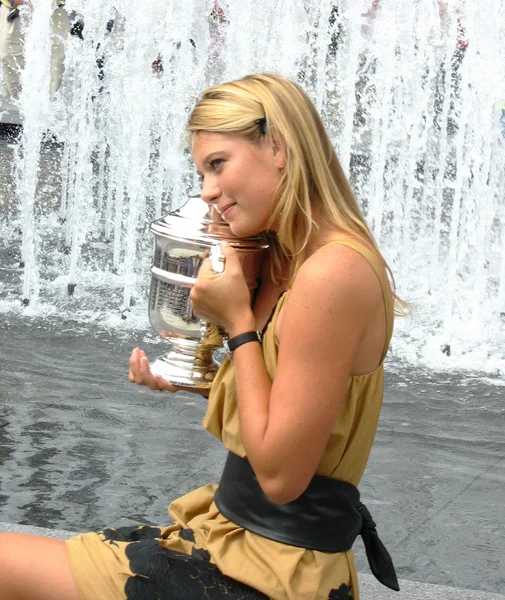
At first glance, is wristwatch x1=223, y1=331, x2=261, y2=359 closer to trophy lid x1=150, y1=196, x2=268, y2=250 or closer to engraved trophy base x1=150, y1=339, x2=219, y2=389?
trophy lid x1=150, y1=196, x2=268, y2=250

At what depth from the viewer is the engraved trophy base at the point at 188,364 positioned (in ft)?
7.78

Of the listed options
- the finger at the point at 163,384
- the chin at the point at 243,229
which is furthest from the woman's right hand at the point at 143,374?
the chin at the point at 243,229

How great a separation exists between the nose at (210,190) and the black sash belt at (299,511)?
0.46 m

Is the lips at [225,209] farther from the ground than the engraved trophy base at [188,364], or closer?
farther from the ground

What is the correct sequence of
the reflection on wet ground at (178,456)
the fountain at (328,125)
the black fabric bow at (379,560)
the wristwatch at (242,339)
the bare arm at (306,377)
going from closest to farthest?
the bare arm at (306,377) → the wristwatch at (242,339) → the black fabric bow at (379,560) → the reflection on wet ground at (178,456) → the fountain at (328,125)

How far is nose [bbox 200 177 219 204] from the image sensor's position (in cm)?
207

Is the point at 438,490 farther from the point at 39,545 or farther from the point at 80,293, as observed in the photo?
the point at 80,293

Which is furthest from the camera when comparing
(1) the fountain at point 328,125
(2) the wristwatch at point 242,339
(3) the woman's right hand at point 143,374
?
(1) the fountain at point 328,125

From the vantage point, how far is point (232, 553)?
1972 millimetres

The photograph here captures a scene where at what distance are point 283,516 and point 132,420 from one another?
9.79ft

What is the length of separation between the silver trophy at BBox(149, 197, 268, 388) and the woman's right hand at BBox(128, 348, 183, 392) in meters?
0.02

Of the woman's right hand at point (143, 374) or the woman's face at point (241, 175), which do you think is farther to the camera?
the woman's right hand at point (143, 374)

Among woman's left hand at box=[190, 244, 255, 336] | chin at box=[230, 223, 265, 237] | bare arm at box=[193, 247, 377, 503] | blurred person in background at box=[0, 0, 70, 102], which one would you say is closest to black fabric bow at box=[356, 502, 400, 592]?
bare arm at box=[193, 247, 377, 503]

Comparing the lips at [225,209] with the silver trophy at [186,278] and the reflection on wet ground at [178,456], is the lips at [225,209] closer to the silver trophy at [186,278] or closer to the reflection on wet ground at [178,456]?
the silver trophy at [186,278]
